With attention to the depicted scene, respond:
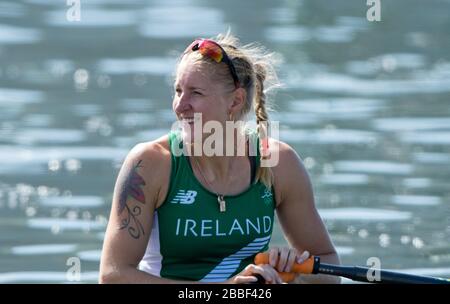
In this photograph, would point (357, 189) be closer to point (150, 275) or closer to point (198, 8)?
point (150, 275)

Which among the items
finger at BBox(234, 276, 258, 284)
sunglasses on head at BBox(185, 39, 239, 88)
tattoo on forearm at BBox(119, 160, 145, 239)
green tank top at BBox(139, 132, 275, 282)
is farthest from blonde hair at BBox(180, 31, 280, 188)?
finger at BBox(234, 276, 258, 284)

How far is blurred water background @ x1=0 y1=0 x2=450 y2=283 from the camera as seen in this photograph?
9.48 meters

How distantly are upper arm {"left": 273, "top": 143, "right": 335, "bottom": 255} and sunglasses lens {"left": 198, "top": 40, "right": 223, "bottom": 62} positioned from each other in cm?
56

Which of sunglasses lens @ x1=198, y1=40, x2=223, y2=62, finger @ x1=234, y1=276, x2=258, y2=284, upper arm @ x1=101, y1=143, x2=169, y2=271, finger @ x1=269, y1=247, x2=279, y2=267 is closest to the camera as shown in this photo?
finger @ x1=234, y1=276, x2=258, y2=284

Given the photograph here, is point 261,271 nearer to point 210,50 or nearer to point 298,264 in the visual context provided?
point 298,264

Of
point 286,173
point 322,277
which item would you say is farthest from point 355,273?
point 286,173

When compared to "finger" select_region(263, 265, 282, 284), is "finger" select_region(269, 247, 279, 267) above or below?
above

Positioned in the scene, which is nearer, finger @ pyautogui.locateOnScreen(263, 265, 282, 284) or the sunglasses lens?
finger @ pyautogui.locateOnScreen(263, 265, 282, 284)

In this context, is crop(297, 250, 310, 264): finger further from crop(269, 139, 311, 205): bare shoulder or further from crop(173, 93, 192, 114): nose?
crop(173, 93, 192, 114): nose

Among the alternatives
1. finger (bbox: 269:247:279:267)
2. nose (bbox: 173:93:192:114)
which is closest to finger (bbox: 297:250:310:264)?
finger (bbox: 269:247:279:267)

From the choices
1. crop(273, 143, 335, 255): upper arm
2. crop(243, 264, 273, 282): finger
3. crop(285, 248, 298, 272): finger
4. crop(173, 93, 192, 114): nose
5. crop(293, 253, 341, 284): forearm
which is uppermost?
crop(173, 93, 192, 114): nose

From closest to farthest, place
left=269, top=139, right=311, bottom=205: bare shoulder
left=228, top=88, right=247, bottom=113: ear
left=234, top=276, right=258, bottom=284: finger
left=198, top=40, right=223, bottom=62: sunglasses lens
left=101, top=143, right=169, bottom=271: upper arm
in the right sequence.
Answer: left=234, top=276, right=258, bottom=284: finger
left=101, top=143, right=169, bottom=271: upper arm
left=198, top=40, right=223, bottom=62: sunglasses lens
left=228, top=88, right=247, bottom=113: ear
left=269, top=139, right=311, bottom=205: bare shoulder

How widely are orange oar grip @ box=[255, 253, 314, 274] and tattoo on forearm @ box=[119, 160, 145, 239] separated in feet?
1.70
